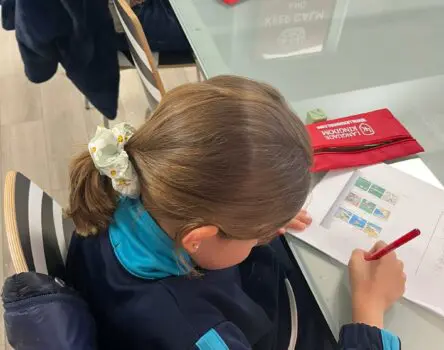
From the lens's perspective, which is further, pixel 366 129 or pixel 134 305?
pixel 366 129

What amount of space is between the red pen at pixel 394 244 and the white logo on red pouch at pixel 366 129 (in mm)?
235

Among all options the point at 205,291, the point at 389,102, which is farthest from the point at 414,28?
the point at 205,291

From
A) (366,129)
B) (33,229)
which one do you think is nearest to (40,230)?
(33,229)

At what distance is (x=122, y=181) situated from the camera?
0.66 m

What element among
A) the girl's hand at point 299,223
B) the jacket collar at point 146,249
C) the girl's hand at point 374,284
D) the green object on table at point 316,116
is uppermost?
the green object on table at point 316,116

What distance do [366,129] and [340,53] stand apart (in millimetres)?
273

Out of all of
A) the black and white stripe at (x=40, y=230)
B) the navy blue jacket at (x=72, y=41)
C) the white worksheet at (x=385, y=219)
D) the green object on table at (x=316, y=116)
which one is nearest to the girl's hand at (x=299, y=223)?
the white worksheet at (x=385, y=219)

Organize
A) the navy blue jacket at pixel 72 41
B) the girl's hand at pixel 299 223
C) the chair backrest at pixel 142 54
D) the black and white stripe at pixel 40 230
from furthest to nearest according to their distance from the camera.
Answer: the navy blue jacket at pixel 72 41, the chair backrest at pixel 142 54, the girl's hand at pixel 299 223, the black and white stripe at pixel 40 230

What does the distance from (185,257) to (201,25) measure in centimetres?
68

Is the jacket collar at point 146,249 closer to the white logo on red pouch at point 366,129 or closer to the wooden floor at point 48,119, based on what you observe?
the white logo on red pouch at point 366,129

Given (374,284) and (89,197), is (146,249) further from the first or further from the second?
(374,284)

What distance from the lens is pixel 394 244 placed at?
74cm

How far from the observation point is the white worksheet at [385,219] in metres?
Result: 0.76

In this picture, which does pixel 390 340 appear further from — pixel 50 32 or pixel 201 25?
pixel 50 32
